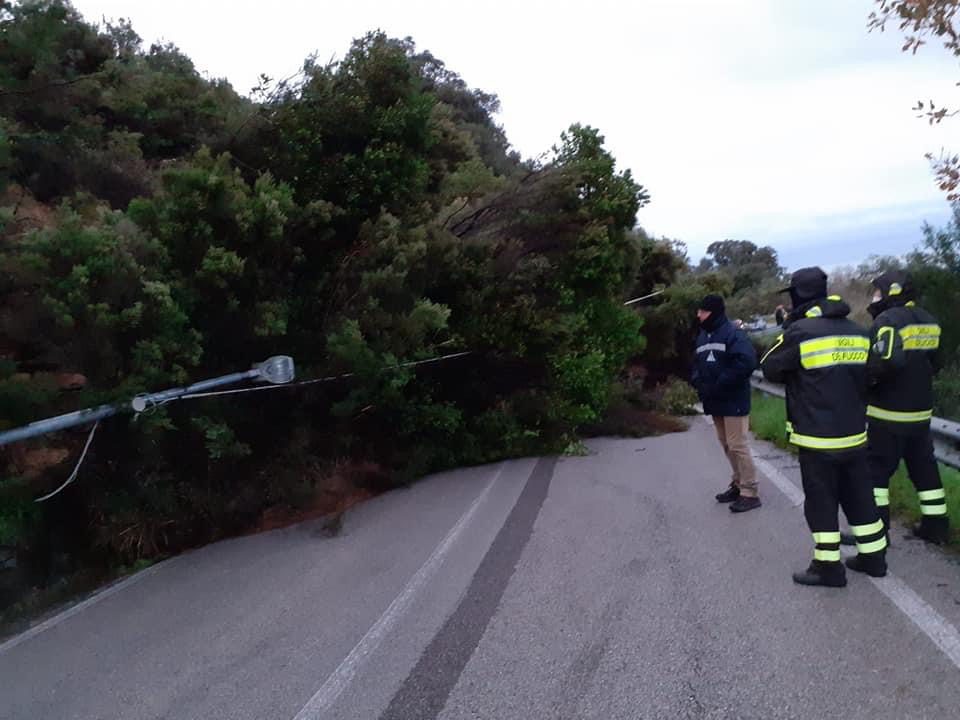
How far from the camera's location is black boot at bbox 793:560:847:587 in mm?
5688

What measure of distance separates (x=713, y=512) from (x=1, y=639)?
6126 millimetres

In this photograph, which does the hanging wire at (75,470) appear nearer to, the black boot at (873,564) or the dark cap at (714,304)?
the dark cap at (714,304)

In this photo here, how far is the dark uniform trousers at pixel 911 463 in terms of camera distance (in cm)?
649

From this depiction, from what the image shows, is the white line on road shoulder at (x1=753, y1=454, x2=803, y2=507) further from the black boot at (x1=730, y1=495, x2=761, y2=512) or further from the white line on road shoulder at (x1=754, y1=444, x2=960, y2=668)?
the white line on road shoulder at (x1=754, y1=444, x2=960, y2=668)

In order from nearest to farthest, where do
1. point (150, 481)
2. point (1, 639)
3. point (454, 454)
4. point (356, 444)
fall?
1. point (1, 639)
2. point (150, 481)
3. point (356, 444)
4. point (454, 454)

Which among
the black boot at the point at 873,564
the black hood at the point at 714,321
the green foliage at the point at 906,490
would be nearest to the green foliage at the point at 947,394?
the green foliage at the point at 906,490

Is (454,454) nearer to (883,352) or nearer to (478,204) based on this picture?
(478,204)

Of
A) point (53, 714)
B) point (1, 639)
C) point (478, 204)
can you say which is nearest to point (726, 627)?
point (53, 714)

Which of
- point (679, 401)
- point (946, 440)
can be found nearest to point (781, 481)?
point (946, 440)

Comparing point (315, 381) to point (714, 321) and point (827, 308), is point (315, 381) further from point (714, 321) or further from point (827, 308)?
point (827, 308)

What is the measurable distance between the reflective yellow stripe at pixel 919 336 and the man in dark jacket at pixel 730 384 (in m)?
1.70

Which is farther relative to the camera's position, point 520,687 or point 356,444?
point 356,444

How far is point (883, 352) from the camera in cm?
616

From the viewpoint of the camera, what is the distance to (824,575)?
5.71 meters
